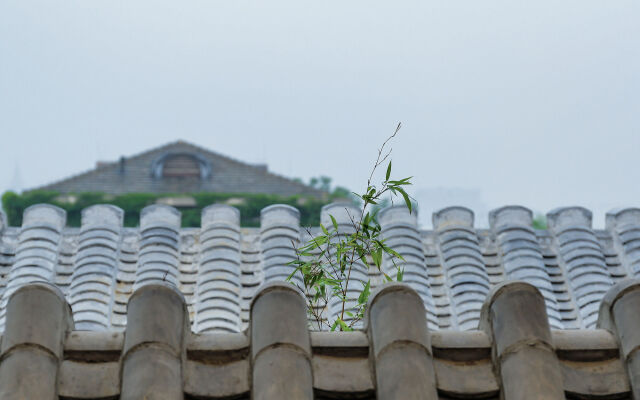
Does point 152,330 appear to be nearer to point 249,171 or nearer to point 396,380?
point 396,380

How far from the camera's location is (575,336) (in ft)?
12.8

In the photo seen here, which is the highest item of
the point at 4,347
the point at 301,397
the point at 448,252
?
the point at 448,252

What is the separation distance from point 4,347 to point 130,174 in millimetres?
32461

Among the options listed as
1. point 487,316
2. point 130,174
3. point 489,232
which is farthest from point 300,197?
point 487,316

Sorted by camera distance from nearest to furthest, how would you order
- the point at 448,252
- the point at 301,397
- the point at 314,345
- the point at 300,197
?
the point at 301,397 < the point at 314,345 < the point at 448,252 < the point at 300,197

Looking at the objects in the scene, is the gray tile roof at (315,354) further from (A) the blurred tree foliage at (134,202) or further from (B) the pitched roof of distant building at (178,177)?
(B) the pitched roof of distant building at (178,177)

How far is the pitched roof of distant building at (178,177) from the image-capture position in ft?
114

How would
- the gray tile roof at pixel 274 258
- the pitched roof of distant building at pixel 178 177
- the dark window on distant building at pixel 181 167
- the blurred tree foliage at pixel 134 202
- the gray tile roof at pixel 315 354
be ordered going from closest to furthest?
1. the gray tile roof at pixel 315 354
2. the gray tile roof at pixel 274 258
3. the blurred tree foliage at pixel 134 202
4. the pitched roof of distant building at pixel 178 177
5. the dark window on distant building at pixel 181 167

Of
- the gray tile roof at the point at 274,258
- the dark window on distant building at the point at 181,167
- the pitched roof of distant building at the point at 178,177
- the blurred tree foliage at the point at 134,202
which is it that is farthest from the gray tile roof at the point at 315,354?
the dark window on distant building at the point at 181,167

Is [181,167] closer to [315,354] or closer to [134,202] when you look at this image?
[134,202]

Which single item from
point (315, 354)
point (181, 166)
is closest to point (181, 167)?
point (181, 166)

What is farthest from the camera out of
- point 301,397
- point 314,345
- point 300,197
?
point 300,197

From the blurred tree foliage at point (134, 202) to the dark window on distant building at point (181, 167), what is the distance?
2.76m

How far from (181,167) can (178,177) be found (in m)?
0.79
